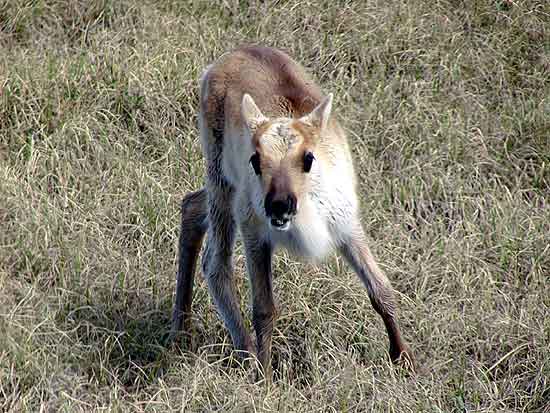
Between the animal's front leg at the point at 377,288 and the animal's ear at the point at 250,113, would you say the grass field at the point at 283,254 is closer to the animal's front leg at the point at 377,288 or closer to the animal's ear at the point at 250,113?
the animal's front leg at the point at 377,288

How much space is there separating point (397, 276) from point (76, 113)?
2910 millimetres

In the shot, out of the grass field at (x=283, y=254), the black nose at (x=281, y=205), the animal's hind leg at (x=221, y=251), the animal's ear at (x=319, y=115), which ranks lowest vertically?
the grass field at (x=283, y=254)

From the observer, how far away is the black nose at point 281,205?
636 cm

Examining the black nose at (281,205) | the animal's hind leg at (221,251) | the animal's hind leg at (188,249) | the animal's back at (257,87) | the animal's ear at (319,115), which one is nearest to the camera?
the black nose at (281,205)

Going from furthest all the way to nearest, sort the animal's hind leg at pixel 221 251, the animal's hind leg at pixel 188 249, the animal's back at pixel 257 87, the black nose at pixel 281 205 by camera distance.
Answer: the animal's hind leg at pixel 188 249 < the animal's hind leg at pixel 221 251 < the animal's back at pixel 257 87 < the black nose at pixel 281 205

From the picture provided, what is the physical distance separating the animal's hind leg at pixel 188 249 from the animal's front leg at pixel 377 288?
48.4 inches

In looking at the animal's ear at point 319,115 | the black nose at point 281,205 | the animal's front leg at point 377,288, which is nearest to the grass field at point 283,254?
the animal's front leg at point 377,288

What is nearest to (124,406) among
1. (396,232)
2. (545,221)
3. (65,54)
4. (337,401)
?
(337,401)

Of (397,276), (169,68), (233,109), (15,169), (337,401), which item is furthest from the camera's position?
(169,68)

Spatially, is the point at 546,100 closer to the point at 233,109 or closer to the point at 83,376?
the point at 233,109

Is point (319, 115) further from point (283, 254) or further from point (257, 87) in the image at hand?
point (283, 254)

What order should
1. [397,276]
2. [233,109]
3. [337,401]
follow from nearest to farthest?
[337,401] < [233,109] < [397,276]

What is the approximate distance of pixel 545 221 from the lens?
8359mm

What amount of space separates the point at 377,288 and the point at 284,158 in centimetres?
Answer: 100
